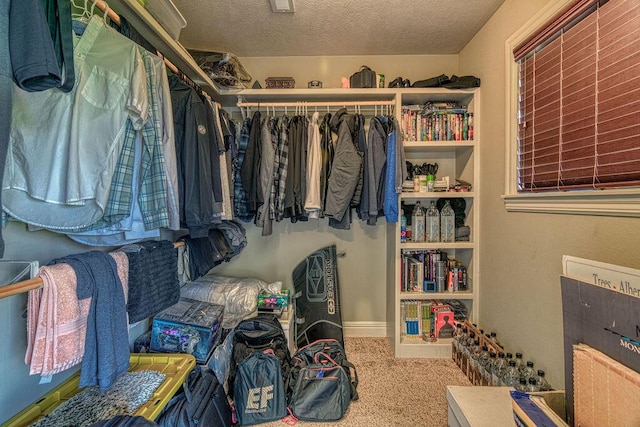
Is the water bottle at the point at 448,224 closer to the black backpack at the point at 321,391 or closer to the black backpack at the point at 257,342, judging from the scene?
the black backpack at the point at 321,391

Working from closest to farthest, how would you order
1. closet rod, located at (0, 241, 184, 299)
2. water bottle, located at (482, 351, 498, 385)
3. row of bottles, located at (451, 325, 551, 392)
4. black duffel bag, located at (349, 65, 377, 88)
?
1. closet rod, located at (0, 241, 184, 299)
2. row of bottles, located at (451, 325, 551, 392)
3. water bottle, located at (482, 351, 498, 385)
4. black duffel bag, located at (349, 65, 377, 88)

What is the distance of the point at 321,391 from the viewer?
60.9 inches

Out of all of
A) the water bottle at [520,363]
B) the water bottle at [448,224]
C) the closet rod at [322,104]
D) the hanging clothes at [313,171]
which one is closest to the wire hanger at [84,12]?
the closet rod at [322,104]

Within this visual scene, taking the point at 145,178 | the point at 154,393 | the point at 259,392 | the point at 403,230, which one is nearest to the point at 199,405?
the point at 154,393

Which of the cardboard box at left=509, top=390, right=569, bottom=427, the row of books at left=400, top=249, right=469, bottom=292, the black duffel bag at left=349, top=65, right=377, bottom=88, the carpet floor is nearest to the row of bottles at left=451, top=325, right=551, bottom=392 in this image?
the carpet floor

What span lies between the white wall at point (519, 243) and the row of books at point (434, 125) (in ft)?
0.59

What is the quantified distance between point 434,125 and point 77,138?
7.17 ft

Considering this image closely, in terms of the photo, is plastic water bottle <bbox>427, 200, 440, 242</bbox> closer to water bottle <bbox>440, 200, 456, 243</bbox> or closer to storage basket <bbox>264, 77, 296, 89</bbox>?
water bottle <bbox>440, 200, 456, 243</bbox>

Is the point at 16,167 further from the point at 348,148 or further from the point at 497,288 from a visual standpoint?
the point at 497,288

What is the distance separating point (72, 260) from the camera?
38.0 inches

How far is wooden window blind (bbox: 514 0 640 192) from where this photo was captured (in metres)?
0.98

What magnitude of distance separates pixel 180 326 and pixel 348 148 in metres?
1.58

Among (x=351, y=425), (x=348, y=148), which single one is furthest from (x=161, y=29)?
(x=351, y=425)

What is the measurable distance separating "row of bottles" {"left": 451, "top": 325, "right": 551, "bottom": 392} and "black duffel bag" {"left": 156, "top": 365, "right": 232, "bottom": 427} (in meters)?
1.51
